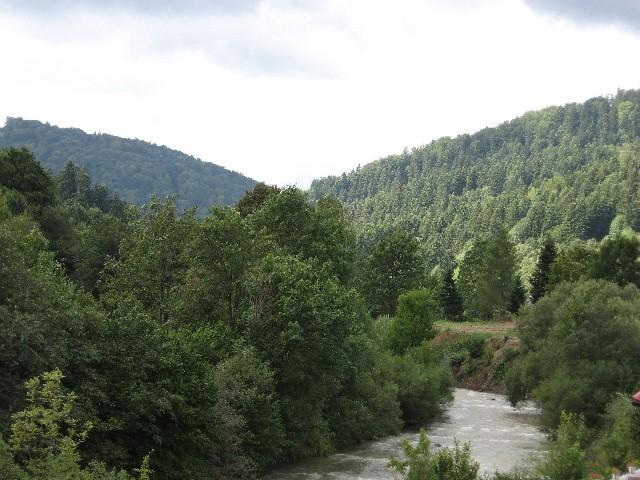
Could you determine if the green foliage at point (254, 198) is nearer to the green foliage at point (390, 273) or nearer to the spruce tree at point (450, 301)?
the green foliage at point (390, 273)

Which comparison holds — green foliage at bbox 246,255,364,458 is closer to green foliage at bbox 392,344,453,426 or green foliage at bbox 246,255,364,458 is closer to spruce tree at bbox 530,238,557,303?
green foliage at bbox 392,344,453,426

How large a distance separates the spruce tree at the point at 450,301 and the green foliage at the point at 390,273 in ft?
47.2

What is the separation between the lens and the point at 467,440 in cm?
5197

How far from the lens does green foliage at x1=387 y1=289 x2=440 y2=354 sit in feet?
261

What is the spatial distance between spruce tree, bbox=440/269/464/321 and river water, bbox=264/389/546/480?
136 ft

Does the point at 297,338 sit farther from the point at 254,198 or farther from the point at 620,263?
the point at 620,263

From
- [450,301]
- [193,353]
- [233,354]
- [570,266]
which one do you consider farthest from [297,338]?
[450,301]

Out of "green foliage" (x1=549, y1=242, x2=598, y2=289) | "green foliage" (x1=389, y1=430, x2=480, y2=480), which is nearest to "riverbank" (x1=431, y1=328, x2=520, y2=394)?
"green foliage" (x1=549, y1=242, x2=598, y2=289)

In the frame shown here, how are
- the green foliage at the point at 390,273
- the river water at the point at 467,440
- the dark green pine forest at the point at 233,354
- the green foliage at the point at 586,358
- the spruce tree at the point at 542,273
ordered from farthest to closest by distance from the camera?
the spruce tree at the point at 542,273
the green foliage at the point at 390,273
the green foliage at the point at 586,358
the river water at the point at 467,440
the dark green pine forest at the point at 233,354

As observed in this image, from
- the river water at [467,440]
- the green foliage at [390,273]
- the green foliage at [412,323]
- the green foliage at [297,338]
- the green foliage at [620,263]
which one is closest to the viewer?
the river water at [467,440]

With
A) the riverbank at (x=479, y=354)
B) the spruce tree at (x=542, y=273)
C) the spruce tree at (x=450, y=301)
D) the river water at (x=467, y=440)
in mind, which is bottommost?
the river water at (x=467, y=440)

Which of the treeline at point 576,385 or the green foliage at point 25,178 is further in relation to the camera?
the green foliage at point 25,178

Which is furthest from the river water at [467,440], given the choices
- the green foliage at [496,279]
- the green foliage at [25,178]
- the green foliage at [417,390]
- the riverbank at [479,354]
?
the green foliage at [25,178]

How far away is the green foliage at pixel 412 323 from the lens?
261 feet
